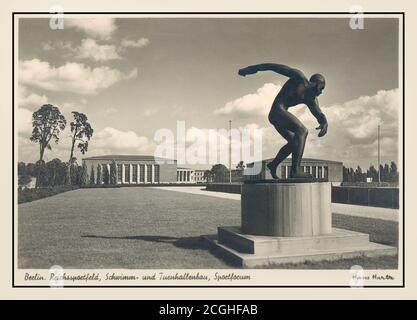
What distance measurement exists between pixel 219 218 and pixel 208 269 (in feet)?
20.9

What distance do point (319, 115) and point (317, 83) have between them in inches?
28.2

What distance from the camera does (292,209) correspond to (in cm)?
704

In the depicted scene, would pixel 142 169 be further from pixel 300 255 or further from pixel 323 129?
pixel 300 255

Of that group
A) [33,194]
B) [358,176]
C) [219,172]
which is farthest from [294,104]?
[358,176]

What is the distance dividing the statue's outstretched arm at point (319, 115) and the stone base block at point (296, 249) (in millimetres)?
2152

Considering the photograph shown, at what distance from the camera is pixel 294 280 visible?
20.5ft

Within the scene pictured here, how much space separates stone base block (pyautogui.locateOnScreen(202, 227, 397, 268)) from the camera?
6.48 meters

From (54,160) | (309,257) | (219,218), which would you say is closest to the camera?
(309,257)

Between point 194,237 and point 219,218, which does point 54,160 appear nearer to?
point 219,218

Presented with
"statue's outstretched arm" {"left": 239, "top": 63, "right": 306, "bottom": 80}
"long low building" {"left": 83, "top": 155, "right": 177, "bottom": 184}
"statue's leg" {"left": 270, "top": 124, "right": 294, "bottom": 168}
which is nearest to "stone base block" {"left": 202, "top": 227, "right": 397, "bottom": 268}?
"statue's leg" {"left": 270, "top": 124, "right": 294, "bottom": 168}

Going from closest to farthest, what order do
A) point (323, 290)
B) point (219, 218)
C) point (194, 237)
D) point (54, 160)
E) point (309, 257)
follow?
1. point (323, 290)
2. point (309, 257)
3. point (194, 237)
4. point (219, 218)
5. point (54, 160)

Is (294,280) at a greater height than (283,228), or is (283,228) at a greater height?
(283,228)

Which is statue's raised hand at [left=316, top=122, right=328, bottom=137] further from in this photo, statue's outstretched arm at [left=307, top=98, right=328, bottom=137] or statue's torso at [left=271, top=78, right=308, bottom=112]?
statue's torso at [left=271, top=78, right=308, bottom=112]
